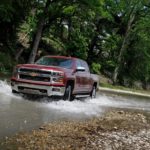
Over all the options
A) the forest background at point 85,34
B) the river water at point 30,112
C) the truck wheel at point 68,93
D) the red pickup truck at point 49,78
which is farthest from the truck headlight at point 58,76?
the forest background at point 85,34

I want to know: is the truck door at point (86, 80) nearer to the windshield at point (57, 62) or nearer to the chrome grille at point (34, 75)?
the windshield at point (57, 62)

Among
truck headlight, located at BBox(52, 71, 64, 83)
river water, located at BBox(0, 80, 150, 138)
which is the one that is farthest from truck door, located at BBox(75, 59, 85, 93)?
truck headlight, located at BBox(52, 71, 64, 83)

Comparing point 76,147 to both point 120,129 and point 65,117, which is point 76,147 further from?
point 65,117

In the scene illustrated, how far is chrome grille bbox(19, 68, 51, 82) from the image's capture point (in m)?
17.4

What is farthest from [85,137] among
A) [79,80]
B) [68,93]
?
[79,80]

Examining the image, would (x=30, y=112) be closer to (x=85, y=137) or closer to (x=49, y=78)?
(x=49, y=78)

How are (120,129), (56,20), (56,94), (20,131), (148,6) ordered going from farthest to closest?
(148,6) < (56,20) < (56,94) < (120,129) < (20,131)

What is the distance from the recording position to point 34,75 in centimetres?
1758

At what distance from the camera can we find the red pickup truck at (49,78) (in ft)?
57.1

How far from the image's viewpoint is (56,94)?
687 inches

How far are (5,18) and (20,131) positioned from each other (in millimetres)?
23746

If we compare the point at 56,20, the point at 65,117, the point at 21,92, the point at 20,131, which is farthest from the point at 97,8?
the point at 20,131

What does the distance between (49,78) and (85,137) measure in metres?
7.01

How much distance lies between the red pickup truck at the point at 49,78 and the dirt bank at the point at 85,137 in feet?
11.7
